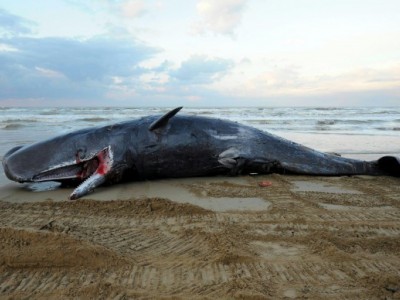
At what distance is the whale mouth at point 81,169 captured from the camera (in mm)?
6051

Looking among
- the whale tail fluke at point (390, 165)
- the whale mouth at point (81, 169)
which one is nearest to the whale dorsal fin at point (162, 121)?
the whale mouth at point (81, 169)

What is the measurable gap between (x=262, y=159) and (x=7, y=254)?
4.66 metres

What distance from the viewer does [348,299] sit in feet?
8.18

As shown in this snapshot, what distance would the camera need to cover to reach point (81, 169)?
6.27 meters

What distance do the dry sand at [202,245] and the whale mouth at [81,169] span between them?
499mm

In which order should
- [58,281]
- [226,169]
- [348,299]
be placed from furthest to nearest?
[226,169] → [58,281] → [348,299]

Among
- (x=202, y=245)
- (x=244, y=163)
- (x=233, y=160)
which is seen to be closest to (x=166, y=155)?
(x=233, y=160)

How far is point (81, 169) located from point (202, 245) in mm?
3471

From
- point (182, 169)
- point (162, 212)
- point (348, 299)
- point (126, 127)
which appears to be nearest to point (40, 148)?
point (126, 127)

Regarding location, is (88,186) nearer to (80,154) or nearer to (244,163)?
(80,154)

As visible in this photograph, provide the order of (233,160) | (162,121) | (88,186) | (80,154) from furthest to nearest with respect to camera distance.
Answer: (233,160) → (162,121) → (80,154) → (88,186)

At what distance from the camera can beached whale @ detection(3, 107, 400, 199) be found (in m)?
6.12

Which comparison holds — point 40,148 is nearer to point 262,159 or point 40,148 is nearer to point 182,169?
point 182,169

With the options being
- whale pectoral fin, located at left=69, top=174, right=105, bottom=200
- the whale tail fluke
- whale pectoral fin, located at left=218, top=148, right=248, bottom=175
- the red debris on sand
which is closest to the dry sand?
whale pectoral fin, located at left=69, top=174, right=105, bottom=200
